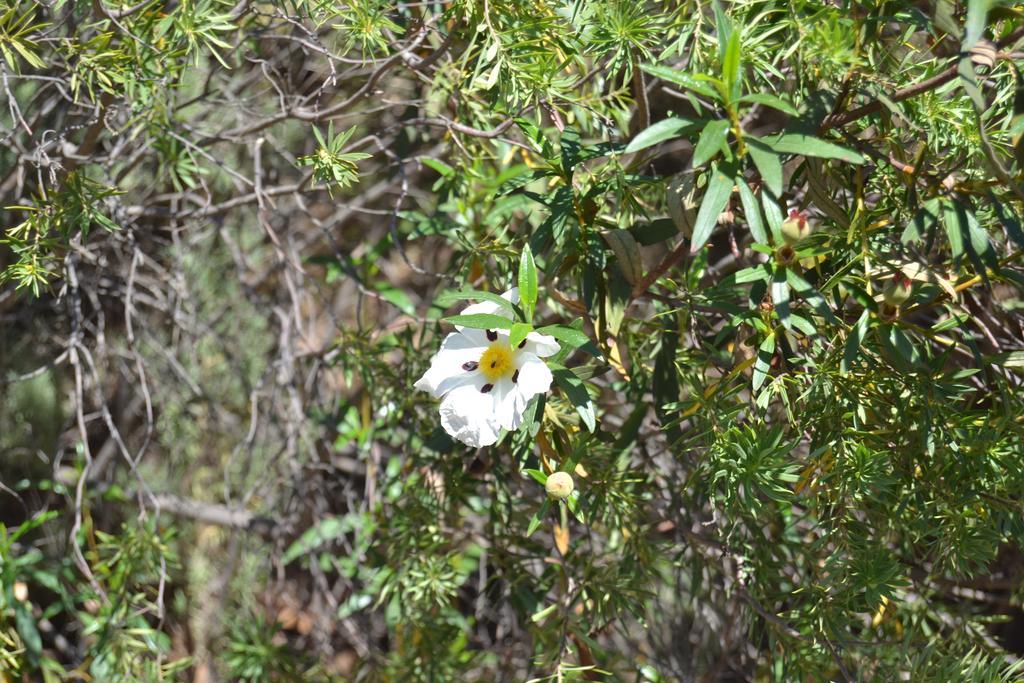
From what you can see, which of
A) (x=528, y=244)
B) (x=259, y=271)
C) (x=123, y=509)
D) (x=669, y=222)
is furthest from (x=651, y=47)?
(x=123, y=509)

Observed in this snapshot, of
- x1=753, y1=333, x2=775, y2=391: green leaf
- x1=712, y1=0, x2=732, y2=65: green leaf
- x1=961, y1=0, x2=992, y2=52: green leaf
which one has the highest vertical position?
x1=961, y1=0, x2=992, y2=52: green leaf

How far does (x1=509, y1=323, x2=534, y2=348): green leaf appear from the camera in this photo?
120 cm

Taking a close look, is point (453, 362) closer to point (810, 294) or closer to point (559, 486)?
point (559, 486)

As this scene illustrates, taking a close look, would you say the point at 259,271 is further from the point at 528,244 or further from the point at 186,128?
the point at 528,244

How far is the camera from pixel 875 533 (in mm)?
1528

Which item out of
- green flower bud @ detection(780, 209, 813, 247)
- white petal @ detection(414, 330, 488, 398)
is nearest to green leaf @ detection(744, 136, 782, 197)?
green flower bud @ detection(780, 209, 813, 247)

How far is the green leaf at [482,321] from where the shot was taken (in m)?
1.23

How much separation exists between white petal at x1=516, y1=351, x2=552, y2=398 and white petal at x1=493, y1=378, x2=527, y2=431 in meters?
0.01

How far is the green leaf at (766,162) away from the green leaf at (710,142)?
36 millimetres

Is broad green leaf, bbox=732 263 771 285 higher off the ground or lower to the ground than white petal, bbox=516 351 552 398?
higher

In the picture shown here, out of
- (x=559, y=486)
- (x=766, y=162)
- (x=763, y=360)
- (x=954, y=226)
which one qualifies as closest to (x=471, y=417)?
(x=559, y=486)

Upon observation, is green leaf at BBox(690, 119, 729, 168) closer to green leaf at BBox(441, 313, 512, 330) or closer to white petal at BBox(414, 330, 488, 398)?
green leaf at BBox(441, 313, 512, 330)

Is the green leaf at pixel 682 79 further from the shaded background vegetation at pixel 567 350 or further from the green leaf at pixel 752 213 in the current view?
the green leaf at pixel 752 213

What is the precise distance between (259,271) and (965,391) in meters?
1.98
